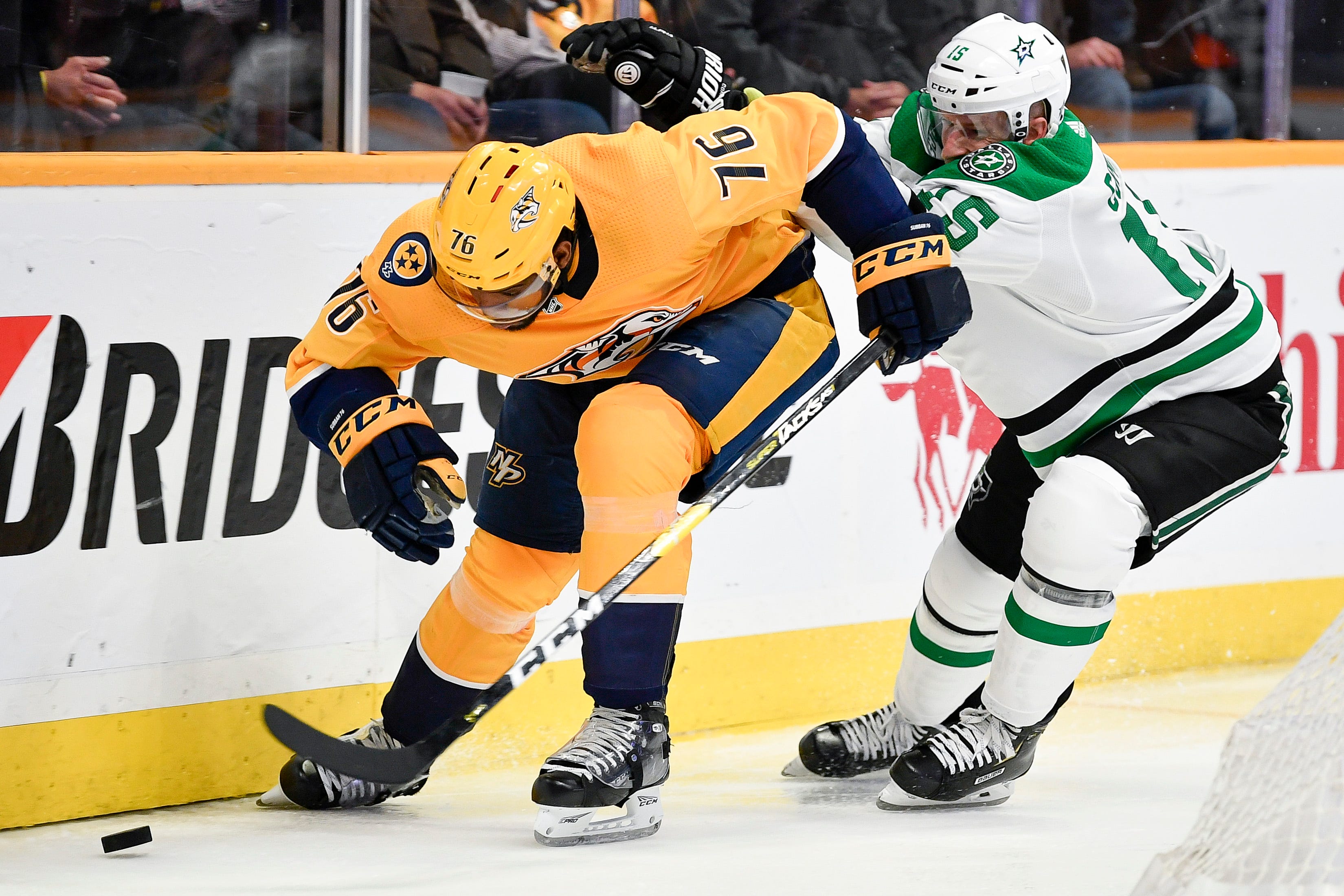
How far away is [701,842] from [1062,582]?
2.37ft

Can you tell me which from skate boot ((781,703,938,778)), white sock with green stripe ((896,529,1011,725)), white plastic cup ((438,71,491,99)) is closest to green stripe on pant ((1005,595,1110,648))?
white sock with green stripe ((896,529,1011,725))

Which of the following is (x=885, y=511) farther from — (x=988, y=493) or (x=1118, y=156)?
(x=1118, y=156)

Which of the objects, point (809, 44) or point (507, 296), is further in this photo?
point (809, 44)

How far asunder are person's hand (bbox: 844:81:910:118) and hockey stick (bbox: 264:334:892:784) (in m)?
1.48

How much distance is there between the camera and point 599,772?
2.29 metres

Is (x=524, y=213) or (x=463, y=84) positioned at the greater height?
(x=463, y=84)

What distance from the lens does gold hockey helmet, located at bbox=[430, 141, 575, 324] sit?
2.19 m

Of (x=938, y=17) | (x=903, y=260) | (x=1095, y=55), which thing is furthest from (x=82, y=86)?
(x=1095, y=55)

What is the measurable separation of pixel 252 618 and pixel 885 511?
1.45 m

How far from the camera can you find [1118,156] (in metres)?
3.93

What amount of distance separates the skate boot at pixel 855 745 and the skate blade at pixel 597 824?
27.1 inches

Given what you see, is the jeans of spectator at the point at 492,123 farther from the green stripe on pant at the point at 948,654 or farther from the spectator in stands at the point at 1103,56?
the green stripe on pant at the point at 948,654

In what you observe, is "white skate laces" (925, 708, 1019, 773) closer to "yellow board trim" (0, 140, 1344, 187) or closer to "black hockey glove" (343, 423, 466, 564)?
"black hockey glove" (343, 423, 466, 564)

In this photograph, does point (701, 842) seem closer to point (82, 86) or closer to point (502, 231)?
point (502, 231)
